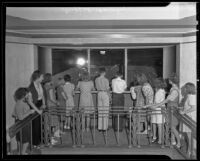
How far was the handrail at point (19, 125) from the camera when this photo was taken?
2.06m

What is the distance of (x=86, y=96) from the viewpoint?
6.90ft

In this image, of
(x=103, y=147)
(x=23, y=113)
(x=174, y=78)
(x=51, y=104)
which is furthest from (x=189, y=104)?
(x=23, y=113)

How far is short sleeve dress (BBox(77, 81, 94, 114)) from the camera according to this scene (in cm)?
208

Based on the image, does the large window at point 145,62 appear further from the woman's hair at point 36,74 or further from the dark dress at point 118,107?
the woman's hair at point 36,74

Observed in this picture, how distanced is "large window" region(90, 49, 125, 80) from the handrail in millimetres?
665

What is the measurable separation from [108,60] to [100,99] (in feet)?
1.11

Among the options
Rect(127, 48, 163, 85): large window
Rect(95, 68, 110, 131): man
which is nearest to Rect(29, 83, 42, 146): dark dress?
Rect(95, 68, 110, 131): man

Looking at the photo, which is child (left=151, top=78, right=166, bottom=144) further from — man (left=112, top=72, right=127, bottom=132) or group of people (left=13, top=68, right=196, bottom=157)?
man (left=112, top=72, right=127, bottom=132)

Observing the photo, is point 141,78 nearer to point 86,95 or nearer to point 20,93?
point 86,95

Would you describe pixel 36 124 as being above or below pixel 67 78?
below

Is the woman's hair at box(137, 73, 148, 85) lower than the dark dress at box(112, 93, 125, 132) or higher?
higher

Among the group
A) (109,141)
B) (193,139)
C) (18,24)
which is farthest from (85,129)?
(18,24)

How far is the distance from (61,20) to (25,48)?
36cm
